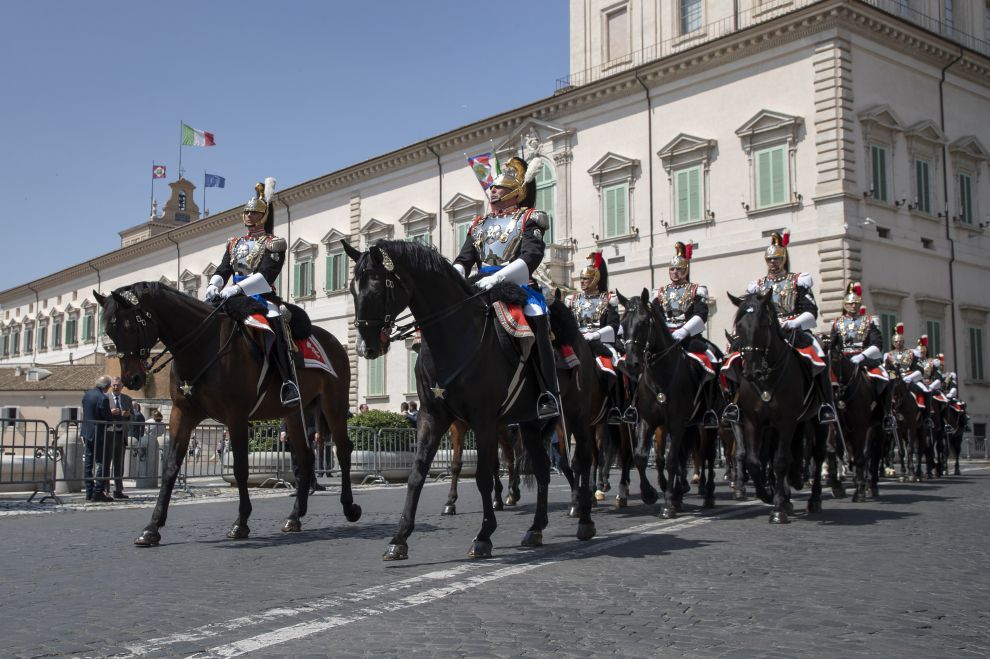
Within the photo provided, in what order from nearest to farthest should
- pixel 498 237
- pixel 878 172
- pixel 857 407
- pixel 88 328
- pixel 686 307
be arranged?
1. pixel 498 237
2. pixel 686 307
3. pixel 857 407
4. pixel 878 172
5. pixel 88 328

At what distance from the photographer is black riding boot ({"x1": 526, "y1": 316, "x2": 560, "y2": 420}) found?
815 cm

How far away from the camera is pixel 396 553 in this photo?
7.37 metres

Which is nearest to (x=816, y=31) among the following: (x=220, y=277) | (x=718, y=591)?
(x=220, y=277)

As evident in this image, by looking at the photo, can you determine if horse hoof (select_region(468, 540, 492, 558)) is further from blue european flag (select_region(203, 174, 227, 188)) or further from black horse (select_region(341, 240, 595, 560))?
blue european flag (select_region(203, 174, 227, 188))

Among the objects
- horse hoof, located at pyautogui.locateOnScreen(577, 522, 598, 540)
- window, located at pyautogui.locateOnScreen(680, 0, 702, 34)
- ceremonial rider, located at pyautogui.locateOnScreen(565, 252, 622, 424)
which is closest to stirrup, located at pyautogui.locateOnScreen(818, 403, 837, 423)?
ceremonial rider, located at pyautogui.locateOnScreen(565, 252, 622, 424)

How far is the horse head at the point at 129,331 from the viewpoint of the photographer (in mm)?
8891

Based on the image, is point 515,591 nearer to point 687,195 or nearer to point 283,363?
point 283,363

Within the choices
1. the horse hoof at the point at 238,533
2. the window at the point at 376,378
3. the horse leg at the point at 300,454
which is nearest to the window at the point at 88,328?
the window at the point at 376,378

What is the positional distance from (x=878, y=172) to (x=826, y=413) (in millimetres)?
22433

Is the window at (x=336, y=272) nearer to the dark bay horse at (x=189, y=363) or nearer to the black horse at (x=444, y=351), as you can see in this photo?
the dark bay horse at (x=189, y=363)

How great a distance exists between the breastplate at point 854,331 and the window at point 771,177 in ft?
54.8

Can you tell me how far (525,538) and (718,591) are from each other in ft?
8.27

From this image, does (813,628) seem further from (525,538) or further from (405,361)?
(405,361)

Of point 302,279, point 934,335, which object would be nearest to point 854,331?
point 934,335
